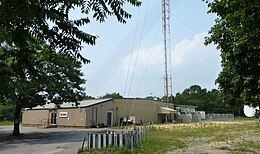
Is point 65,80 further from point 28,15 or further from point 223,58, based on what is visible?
point 28,15

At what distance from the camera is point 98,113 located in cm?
3681

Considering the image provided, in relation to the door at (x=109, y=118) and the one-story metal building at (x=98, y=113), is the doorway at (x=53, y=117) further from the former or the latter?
the door at (x=109, y=118)

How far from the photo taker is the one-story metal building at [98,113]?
118ft

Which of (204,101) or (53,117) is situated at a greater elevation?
(204,101)

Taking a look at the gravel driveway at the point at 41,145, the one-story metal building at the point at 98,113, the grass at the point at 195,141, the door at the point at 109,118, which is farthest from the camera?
the door at the point at 109,118

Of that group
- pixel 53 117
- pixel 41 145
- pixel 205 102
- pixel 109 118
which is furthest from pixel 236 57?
pixel 205 102

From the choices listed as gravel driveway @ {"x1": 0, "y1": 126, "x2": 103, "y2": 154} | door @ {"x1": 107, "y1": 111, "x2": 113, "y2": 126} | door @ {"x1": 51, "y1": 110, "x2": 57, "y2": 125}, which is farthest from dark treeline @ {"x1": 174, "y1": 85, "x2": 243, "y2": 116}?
gravel driveway @ {"x1": 0, "y1": 126, "x2": 103, "y2": 154}

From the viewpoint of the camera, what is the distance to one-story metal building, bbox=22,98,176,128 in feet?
118

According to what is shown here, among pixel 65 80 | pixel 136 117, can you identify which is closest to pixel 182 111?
pixel 136 117

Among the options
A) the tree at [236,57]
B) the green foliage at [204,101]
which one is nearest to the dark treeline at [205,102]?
A: the green foliage at [204,101]

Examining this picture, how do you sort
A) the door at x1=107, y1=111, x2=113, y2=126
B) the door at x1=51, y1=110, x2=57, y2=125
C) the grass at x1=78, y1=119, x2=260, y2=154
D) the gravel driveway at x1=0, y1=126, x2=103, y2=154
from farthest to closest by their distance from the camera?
the door at x1=51, y1=110, x2=57, y2=125
the door at x1=107, y1=111, x2=113, y2=126
the gravel driveway at x1=0, y1=126, x2=103, y2=154
the grass at x1=78, y1=119, x2=260, y2=154

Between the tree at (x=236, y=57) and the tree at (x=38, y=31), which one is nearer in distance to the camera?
the tree at (x=38, y=31)

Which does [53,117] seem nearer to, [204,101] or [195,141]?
[195,141]

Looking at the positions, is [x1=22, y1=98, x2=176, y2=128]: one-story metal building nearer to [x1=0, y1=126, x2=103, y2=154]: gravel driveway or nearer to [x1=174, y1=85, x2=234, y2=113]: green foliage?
[x1=0, y1=126, x2=103, y2=154]: gravel driveway
